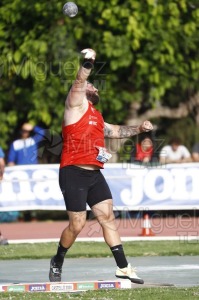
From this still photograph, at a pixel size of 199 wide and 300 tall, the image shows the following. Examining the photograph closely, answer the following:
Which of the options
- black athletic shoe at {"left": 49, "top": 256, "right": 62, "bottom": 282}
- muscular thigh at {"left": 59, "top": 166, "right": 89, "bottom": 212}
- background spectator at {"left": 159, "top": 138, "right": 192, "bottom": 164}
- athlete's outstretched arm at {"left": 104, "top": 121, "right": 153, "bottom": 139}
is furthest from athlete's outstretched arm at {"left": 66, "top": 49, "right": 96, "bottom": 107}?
background spectator at {"left": 159, "top": 138, "right": 192, "bottom": 164}

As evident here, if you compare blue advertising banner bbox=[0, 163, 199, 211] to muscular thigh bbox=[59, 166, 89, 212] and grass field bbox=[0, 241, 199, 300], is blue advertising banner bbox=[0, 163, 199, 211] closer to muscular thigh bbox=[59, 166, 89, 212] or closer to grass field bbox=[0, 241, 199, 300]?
grass field bbox=[0, 241, 199, 300]

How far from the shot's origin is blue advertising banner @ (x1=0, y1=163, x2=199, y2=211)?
17.9 m

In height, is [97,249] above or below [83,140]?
below

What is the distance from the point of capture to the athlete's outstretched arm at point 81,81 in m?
9.16

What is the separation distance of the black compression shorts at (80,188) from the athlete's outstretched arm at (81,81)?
0.70 m

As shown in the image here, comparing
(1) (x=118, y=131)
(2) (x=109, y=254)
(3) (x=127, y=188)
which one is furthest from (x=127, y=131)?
(3) (x=127, y=188)

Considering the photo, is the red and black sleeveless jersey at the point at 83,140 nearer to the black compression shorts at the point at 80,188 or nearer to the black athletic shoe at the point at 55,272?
the black compression shorts at the point at 80,188

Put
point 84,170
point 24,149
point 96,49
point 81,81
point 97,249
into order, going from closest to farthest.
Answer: point 81,81, point 84,170, point 97,249, point 24,149, point 96,49

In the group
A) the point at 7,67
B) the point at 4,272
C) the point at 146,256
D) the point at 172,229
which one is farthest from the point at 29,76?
the point at 4,272

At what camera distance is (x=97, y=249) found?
1422 centimetres

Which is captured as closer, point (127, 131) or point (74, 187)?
point (74, 187)

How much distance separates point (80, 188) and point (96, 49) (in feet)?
37.1

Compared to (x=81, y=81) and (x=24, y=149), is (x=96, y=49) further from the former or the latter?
(x=81, y=81)

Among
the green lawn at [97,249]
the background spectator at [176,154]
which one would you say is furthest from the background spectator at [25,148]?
the green lawn at [97,249]
